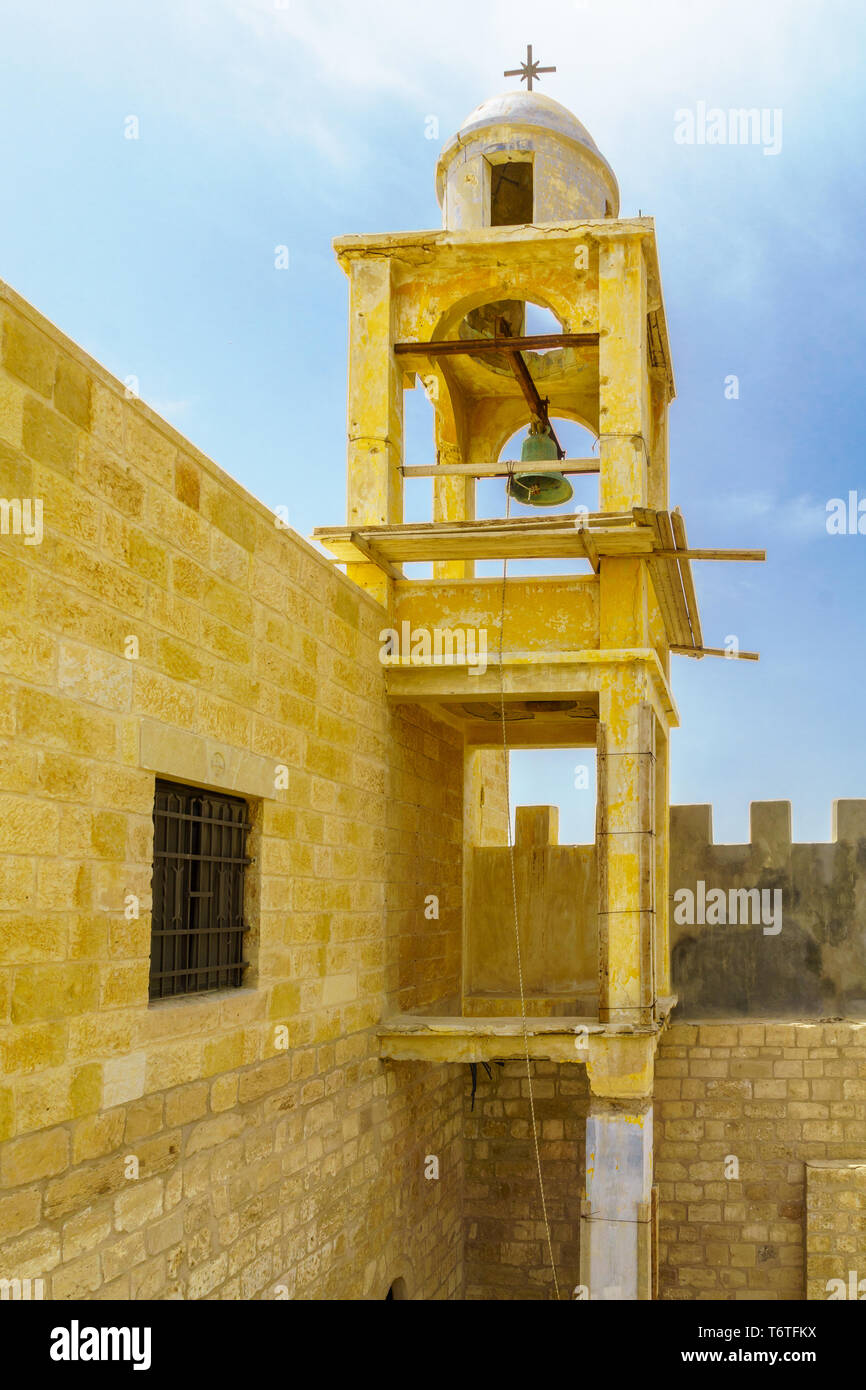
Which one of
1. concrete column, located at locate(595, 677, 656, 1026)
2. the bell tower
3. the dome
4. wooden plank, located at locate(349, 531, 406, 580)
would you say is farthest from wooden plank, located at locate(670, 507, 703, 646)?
the dome

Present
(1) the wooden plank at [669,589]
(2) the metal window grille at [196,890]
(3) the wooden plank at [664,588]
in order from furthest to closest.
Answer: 1. (1) the wooden plank at [669,589]
2. (3) the wooden plank at [664,588]
3. (2) the metal window grille at [196,890]

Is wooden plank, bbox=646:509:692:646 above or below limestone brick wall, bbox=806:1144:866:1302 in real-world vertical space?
above

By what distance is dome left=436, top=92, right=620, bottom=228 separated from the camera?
32.0 ft

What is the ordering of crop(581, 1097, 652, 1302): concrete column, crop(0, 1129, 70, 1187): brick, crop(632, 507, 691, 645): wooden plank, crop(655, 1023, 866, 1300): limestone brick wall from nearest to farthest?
crop(0, 1129, 70, 1187): brick < crop(581, 1097, 652, 1302): concrete column < crop(632, 507, 691, 645): wooden plank < crop(655, 1023, 866, 1300): limestone brick wall

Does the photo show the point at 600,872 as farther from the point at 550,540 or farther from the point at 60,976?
Answer: the point at 60,976

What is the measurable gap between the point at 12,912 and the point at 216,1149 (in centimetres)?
205

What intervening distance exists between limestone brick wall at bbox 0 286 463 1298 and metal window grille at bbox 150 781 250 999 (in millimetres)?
123

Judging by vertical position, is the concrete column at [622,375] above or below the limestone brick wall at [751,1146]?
above

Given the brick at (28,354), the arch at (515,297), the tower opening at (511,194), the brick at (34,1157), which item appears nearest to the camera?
the brick at (34,1157)

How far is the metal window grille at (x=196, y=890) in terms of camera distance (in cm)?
554

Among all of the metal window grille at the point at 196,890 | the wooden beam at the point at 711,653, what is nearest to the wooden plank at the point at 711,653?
the wooden beam at the point at 711,653

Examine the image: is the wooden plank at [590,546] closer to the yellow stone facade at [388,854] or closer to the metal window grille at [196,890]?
the yellow stone facade at [388,854]

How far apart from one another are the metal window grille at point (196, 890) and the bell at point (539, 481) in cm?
404

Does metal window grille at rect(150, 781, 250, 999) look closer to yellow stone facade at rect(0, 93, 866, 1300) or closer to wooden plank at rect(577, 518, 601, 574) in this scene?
yellow stone facade at rect(0, 93, 866, 1300)
